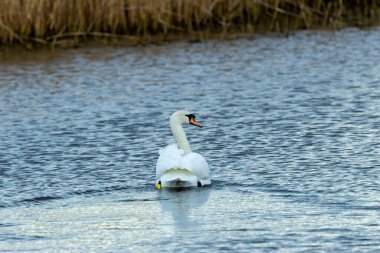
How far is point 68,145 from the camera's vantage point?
45.2 ft

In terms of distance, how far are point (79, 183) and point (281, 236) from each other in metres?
3.26

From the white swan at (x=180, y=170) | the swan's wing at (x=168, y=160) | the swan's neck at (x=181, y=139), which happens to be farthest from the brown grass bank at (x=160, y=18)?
the white swan at (x=180, y=170)

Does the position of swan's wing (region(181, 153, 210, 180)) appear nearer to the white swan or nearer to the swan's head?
the white swan

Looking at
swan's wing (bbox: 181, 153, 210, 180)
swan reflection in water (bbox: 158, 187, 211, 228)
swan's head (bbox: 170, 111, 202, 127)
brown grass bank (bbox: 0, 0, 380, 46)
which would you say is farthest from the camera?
brown grass bank (bbox: 0, 0, 380, 46)

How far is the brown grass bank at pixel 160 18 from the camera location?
20578 mm

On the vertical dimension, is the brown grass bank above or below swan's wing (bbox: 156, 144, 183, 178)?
above

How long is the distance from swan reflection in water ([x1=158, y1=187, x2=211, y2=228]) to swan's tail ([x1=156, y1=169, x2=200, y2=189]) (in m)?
0.08

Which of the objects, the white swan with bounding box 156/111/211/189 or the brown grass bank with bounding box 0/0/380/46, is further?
the brown grass bank with bounding box 0/0/380/46

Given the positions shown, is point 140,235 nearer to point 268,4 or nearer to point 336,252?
point 336,252

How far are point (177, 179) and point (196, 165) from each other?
23 cm

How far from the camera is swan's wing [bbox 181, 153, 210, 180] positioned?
10.9 m

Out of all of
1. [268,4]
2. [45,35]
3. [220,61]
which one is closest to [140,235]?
[220,61]

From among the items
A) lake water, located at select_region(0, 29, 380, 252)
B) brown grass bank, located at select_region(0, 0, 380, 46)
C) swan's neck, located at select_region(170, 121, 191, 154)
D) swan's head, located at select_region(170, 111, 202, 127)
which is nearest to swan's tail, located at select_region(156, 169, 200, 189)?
lake water, located at select_region(0, 29, 380, 252)

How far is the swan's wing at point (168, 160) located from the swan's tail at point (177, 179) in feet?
0.20
